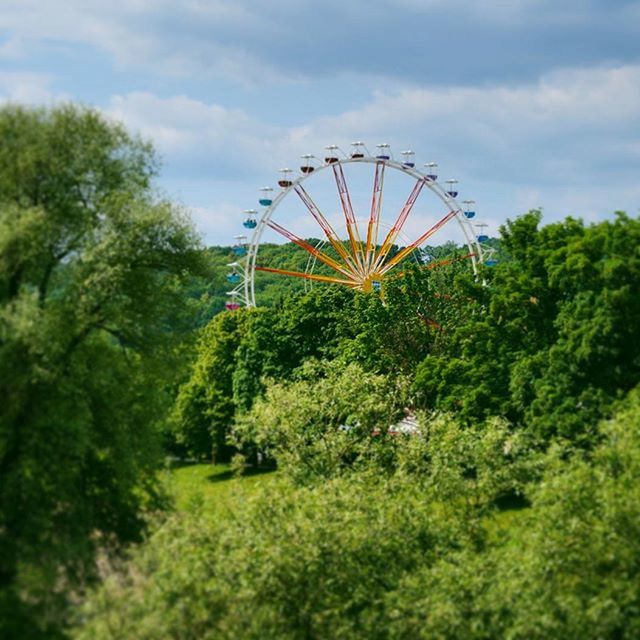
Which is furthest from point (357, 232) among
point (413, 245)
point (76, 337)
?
point (76, 337)

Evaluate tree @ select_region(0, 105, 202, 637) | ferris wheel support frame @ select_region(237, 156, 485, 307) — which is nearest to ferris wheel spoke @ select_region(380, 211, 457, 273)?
ferris wheel support frame @ select_region(237, 156, 485, 307)

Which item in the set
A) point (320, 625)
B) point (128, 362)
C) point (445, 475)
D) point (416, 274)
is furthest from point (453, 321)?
point (320, 625)

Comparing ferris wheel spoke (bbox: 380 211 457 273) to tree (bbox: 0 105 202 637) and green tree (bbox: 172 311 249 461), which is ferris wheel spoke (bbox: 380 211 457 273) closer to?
green tree (bbox: 172 311 249 461)

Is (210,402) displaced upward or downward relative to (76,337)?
downward

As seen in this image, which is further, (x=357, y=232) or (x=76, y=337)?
(x=357, y=232)

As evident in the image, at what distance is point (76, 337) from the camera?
2531 cm

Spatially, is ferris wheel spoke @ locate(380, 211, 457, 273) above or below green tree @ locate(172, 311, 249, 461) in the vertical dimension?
above

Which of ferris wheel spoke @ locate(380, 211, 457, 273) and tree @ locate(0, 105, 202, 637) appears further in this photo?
ferris wheel spoke @ locate(380, 211, 457, 273)

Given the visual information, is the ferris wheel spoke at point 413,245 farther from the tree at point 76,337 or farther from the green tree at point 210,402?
the tree at point 76,337

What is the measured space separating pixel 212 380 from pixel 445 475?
32027 mm

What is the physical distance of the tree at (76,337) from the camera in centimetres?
2322

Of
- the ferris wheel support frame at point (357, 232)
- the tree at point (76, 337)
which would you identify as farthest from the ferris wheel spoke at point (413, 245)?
the tree at point (76, 337)

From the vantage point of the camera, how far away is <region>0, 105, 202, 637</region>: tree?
914 inches

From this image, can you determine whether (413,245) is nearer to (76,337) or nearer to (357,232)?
(357,232)
